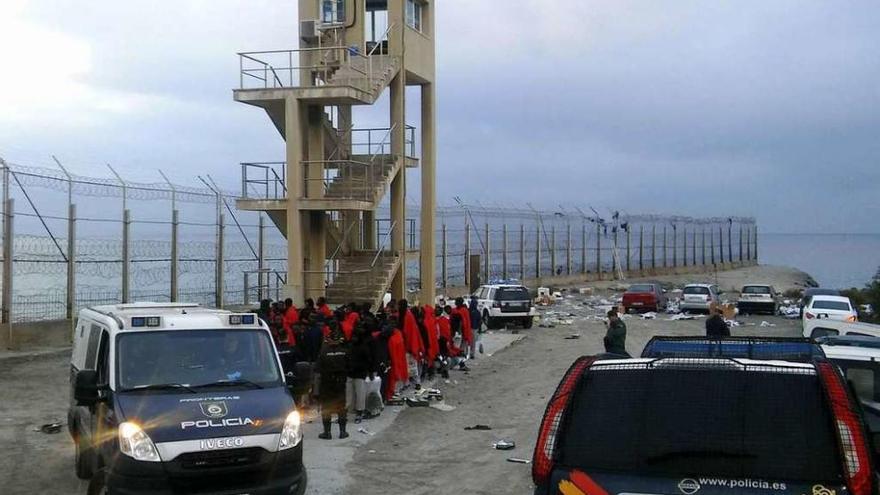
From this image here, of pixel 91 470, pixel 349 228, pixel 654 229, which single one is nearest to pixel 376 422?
pixel 91 470

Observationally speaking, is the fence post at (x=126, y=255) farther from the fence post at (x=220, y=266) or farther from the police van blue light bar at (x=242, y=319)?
the police van blue light bar at (x=242, y=319)

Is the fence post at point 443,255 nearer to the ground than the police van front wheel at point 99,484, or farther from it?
farther from it

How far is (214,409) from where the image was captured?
8.49 m

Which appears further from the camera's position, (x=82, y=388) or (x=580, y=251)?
(x=580, y=251)

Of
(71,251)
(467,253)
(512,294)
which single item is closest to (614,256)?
(467,253)

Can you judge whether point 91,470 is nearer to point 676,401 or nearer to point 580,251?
point 676,401

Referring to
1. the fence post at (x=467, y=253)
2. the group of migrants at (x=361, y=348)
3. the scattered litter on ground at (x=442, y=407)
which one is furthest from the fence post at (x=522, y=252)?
the scattered litter on ground at (x=442, y=407)

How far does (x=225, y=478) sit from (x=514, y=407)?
27.7 feet

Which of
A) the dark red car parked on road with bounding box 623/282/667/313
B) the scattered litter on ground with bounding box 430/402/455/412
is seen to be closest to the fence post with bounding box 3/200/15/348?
the scattered litter on ground with bounding box 430/402/455/412

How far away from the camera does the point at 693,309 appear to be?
39312 mm

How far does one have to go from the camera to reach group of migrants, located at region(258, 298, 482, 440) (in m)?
13.3

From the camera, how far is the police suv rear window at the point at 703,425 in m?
4.62

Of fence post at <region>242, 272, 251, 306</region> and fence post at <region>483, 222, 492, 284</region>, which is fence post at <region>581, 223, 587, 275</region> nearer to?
fence post at <region>483, 222, 492, 284</region>

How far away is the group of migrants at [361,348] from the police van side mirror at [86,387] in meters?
3.70
